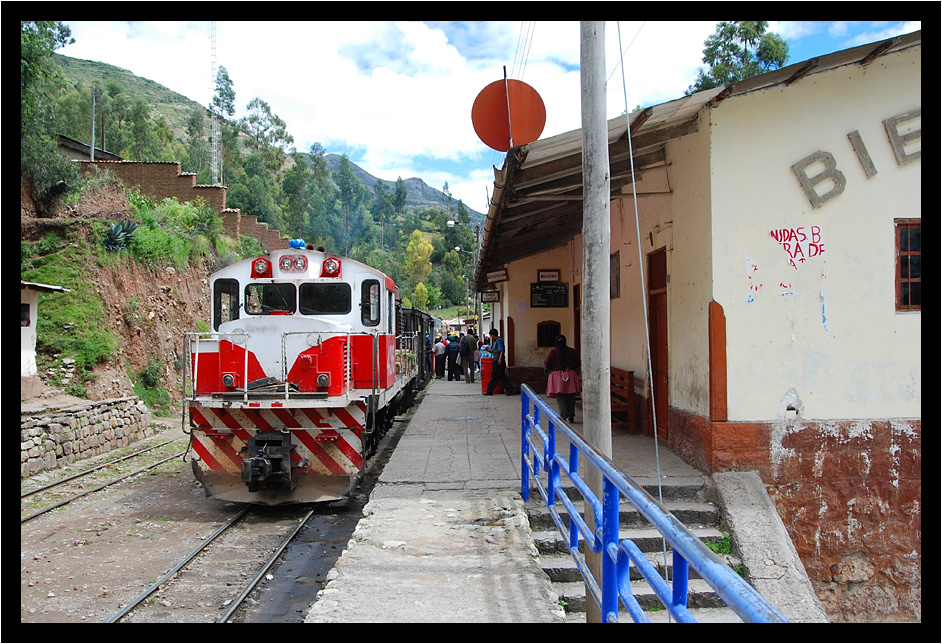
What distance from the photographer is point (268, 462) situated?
750cm

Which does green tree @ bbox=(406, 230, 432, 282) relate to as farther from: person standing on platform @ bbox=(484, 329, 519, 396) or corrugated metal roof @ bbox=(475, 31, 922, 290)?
corrugated metal roof @ bbox=(475, 31, 922, 290)

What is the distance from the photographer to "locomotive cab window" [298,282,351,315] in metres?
9.24

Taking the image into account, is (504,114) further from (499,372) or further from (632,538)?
(499,372)

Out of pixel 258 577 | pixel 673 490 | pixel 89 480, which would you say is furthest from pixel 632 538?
pixel 89 480

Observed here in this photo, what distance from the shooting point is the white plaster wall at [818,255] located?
6613 millimetres

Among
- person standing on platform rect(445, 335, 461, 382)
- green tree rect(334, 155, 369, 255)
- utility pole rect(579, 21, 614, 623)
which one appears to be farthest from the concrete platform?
green tree rect(334, 155, 369, 255)

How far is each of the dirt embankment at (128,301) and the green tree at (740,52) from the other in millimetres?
21898

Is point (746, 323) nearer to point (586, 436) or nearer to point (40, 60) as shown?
point (586, 436)

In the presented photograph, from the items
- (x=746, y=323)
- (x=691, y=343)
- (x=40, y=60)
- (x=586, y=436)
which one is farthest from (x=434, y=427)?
(x=40, y=60)

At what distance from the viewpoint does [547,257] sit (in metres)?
15.7

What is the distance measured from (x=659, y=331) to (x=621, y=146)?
2.74 metres

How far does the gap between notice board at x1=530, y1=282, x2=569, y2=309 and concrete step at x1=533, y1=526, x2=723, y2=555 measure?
31.9 ft

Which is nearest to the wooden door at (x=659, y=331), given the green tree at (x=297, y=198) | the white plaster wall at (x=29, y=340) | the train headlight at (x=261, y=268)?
the train headlight at (x=261, y=268)

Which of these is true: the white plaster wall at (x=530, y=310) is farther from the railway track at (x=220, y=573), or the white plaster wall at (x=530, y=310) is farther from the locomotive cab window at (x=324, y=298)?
the railway track at (x=220, y=573)
